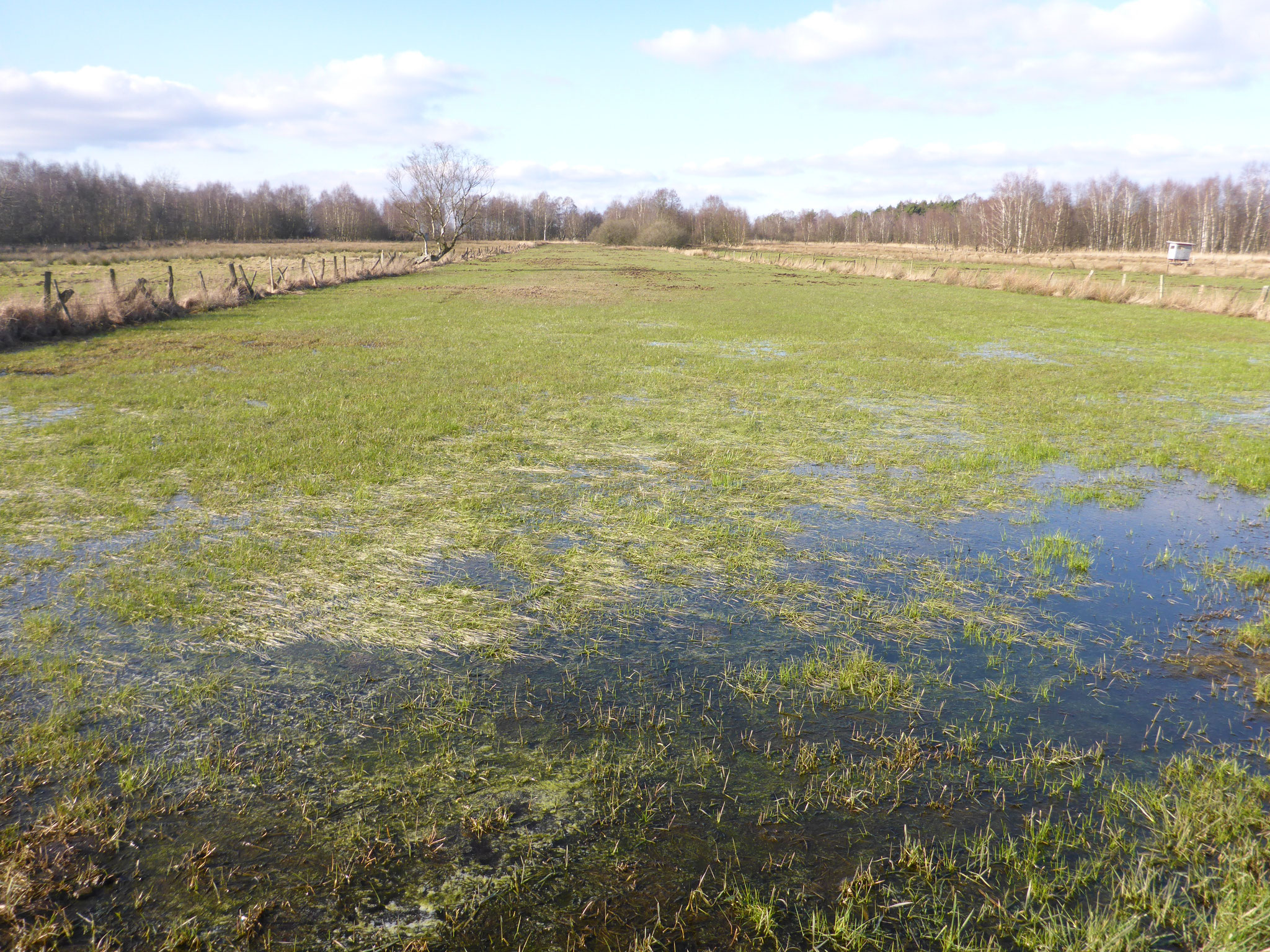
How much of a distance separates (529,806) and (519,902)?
1.93 ft

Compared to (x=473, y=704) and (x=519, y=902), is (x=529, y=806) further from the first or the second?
(x=473, y=704)

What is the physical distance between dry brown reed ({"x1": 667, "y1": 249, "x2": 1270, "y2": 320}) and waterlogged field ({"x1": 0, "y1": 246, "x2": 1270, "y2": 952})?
80.1 feet

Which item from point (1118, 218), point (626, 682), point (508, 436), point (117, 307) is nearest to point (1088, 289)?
point (508, 436)

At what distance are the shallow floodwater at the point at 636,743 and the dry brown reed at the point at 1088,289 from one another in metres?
30.5

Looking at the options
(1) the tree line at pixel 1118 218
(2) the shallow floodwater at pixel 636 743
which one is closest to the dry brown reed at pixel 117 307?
(2) the shallow floodwater at pixel 636 743

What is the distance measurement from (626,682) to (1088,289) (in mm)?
38001

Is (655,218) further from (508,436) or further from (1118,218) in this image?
(508,436)

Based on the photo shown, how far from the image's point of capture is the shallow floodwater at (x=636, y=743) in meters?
3.31

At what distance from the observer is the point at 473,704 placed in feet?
15.4

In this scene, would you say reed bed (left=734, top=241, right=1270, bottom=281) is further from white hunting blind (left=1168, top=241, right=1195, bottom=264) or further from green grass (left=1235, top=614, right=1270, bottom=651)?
green grass (left=1235, top=614, right=1270, bottom=651)

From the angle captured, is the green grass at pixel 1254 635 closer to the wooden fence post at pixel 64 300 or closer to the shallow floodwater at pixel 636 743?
the shallow floodwater at pixel 636 743

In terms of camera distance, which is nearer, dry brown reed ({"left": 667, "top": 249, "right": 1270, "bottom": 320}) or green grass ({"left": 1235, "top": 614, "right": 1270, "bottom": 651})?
green grass ({"left": 1235, "top": 614, "right": 1270, "bottom": 651})

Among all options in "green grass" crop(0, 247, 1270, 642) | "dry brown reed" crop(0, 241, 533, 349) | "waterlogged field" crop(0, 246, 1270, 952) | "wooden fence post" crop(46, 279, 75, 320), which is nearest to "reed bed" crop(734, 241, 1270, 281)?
"green grass" crop(0, 247, 1270, 642)

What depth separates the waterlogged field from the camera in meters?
3.29
